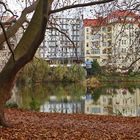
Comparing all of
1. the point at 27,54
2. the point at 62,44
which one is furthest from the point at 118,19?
the point at 62,44

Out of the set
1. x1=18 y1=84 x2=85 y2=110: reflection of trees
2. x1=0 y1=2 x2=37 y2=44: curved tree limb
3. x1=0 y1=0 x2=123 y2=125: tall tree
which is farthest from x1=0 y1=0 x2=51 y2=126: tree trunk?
x1=18 y1=84 x2=85 y2=110: reflection of trees

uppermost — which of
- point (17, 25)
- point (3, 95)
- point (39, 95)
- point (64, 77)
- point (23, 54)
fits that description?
point (17, 25)

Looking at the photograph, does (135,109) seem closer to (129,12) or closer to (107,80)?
(129,12)

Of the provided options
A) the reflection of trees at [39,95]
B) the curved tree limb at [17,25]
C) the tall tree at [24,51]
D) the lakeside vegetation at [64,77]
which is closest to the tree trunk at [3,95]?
the tall tree at [24,51]

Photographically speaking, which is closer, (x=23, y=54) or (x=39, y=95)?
(x=23, y=54)

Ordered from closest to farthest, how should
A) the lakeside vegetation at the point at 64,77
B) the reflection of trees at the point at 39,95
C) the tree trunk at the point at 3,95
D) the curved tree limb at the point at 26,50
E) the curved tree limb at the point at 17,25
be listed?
the curved tree limb at the point at 26,50
the tree trunk at the point at 3,95
the curved tree limb at the point at 17,25
the reflection of trees at the point at 39,95
the lakeside vegetation at the point at 64,77

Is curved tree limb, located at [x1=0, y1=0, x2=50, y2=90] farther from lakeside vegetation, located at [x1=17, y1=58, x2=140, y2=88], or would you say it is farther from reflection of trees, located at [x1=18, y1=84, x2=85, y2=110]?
lakeside vegetation, located at [x1=17, y1=58, x2=140, y2=88]

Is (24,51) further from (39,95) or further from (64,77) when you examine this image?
(64,77)

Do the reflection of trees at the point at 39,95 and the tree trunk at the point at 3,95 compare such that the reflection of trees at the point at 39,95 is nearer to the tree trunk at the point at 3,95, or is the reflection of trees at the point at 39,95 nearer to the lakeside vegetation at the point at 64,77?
the lakeside vegetation at the point at 64,77

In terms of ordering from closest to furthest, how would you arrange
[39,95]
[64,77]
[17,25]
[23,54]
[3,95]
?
[23,54] < [3,95] < [17,25] < [39,95] < [64,77]

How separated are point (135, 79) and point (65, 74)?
1009 centimetres

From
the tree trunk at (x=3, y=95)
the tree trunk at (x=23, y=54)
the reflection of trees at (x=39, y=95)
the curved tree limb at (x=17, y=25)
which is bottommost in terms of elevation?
the reflection of trees at (x=39, y=95)

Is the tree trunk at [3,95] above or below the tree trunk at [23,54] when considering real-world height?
below

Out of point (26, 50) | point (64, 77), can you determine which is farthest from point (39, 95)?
point (26, 50)
